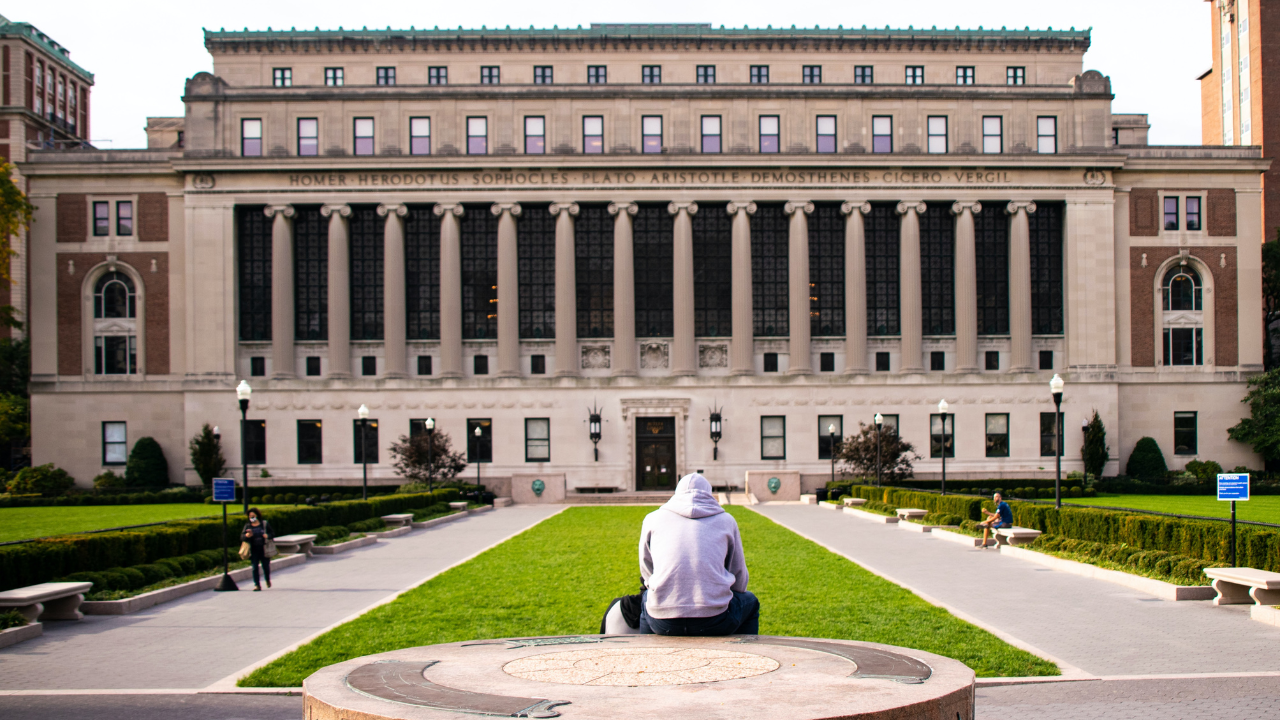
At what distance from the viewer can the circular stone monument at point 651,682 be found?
233 inches

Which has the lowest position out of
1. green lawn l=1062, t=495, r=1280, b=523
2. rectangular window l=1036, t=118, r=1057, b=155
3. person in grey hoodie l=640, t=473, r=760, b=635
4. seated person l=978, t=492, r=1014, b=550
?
green lawn l=1062, t=495, r=1280, b=523

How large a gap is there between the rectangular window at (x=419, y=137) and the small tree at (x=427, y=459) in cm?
1696

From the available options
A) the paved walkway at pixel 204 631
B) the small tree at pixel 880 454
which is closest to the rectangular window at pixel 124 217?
the paved walkway at pixel 204 631

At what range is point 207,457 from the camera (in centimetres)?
5634

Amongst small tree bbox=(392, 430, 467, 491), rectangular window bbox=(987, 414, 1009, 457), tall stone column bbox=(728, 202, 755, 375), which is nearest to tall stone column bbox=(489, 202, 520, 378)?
small tree bbox=(392, 430, 467, 491)

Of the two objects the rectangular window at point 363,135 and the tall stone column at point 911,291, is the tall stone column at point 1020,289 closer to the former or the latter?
the tall stone column at point 911,291

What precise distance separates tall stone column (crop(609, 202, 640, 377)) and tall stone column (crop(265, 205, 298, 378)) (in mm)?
18298

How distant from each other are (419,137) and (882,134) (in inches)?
1051

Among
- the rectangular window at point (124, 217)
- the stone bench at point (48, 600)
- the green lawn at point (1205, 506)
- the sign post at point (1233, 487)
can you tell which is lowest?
the green lawn at point (1205, 506)

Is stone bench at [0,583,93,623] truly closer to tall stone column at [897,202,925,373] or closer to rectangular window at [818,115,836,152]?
tall stone column at [897,202,925,373]

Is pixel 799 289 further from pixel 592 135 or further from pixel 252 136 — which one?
pixel 252 136

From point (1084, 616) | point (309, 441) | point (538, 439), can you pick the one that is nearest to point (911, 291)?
point (538, 439)

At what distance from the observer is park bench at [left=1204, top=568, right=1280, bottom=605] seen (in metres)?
16.5

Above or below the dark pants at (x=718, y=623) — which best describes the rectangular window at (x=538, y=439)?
below
